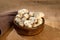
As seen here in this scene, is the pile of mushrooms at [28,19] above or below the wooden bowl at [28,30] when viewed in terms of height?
above

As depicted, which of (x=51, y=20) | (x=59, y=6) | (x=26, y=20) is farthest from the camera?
(x=59, y=6)

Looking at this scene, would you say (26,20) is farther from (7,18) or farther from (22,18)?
(7,18)

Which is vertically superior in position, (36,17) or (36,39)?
(36,17)

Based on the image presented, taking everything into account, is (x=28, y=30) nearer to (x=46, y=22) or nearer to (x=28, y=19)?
(x=28, y=19)

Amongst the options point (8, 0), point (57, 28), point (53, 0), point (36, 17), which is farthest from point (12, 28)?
point (53, 0)
